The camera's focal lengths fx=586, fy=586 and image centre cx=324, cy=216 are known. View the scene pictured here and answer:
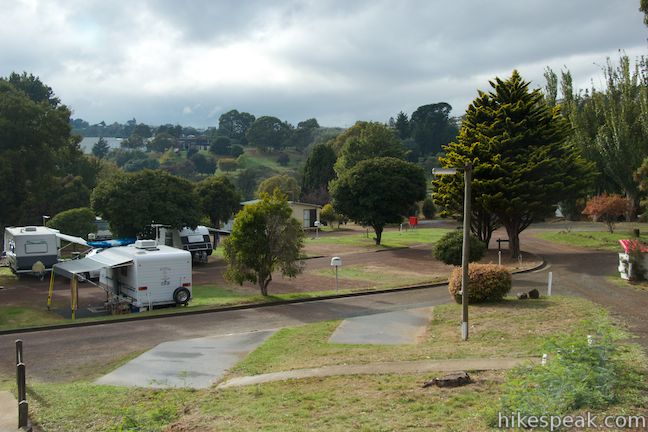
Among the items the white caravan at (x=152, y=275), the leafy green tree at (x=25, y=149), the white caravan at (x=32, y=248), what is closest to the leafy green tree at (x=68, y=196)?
the leafy green tree at (x=25, y=149)

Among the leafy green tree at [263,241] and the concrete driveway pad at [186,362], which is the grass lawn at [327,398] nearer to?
the concrete driveway pad at [186,362]

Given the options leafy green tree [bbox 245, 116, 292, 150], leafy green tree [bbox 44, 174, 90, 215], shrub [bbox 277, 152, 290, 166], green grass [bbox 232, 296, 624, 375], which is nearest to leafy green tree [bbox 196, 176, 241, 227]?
leafy green tree [bbox 44, 174, 90, 215]

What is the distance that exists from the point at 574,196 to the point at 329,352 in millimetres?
25876

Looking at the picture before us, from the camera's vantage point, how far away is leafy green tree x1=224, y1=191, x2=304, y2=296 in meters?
24.5

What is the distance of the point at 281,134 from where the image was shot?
192 meters

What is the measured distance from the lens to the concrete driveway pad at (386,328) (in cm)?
1634

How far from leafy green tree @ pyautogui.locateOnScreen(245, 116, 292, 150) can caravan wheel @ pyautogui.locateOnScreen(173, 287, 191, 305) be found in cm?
16829

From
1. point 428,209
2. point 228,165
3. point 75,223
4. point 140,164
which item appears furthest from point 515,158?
point 140,164

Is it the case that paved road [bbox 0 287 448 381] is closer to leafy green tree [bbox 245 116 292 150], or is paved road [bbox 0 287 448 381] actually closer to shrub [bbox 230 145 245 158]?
shrub [bbox 230 145 245 158]

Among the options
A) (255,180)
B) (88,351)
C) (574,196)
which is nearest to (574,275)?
(574,196)

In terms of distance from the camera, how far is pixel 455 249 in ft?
101

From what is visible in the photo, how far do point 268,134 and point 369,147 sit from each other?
10904cm

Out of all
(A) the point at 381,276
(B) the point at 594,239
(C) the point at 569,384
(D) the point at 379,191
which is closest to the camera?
(C) the point at 569,384

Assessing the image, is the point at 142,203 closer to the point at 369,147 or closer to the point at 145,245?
the point at 145,245
